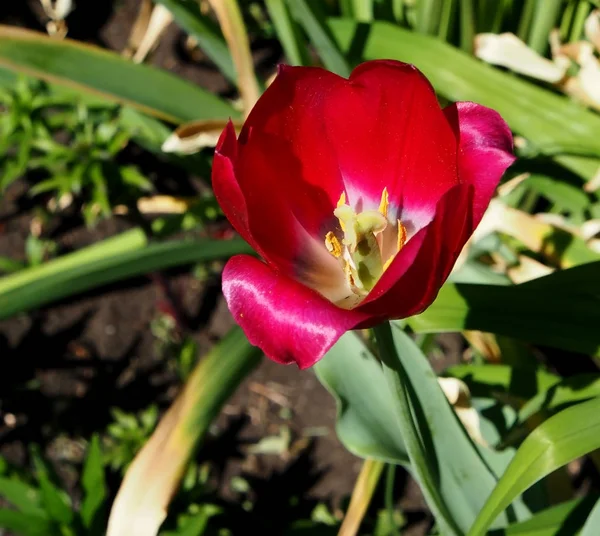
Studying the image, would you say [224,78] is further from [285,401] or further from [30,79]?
[285,401]

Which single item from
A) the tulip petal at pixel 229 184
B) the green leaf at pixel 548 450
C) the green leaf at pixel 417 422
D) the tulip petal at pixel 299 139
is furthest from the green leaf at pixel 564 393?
→ the tulip petal at pixel 229 184

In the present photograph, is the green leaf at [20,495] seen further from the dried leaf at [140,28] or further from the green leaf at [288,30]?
the dried leaf at [140,28]

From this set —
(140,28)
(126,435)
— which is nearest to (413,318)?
(126,435)

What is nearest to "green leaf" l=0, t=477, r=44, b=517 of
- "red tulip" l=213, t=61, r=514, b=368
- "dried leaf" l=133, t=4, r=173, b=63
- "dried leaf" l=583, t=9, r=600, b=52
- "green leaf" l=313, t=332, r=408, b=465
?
"green leaf" l=313, t=332, r=408, b=465

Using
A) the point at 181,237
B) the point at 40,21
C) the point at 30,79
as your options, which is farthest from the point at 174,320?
the point at 40,21

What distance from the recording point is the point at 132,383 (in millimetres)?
1801

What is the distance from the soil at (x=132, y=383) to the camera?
5.53 feet

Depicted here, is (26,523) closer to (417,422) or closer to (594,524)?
(417,422)

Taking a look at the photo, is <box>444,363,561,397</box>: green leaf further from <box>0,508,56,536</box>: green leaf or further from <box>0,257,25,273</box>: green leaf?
<box>0,257,25,273</box>: green leaf

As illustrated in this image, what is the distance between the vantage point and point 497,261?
56.4 inches

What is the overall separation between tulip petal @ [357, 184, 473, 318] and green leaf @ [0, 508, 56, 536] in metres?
0.87

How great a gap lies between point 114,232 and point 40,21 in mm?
810

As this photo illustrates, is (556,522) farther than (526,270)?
No

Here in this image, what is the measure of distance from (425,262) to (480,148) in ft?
0.52
